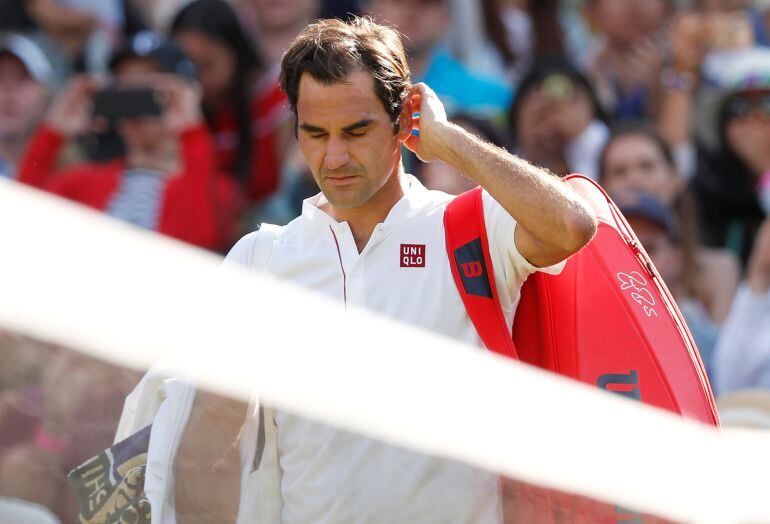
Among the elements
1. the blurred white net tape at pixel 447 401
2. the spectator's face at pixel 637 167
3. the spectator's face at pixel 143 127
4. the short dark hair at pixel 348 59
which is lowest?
the blurred white net tape at pixel 447 401

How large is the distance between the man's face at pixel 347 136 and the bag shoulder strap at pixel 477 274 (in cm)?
24

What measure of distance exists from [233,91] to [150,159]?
0.79 meters

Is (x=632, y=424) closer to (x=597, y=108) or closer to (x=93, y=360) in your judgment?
(x=93, y=360)

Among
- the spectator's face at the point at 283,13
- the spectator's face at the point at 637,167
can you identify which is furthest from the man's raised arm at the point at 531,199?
the spectator's face at the point at 283,13

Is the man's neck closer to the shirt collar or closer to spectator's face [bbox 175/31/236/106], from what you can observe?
the shirt collar

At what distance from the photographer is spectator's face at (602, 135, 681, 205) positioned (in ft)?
20.3

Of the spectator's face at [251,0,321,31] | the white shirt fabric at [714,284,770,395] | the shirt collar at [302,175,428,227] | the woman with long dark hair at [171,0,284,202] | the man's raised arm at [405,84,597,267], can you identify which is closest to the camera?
the man's raised arm at [405,84,597,267]

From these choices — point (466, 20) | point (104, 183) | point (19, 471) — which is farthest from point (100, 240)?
point (466, 20)

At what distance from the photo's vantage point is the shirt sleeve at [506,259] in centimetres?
320

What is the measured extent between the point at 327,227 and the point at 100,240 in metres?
2.77

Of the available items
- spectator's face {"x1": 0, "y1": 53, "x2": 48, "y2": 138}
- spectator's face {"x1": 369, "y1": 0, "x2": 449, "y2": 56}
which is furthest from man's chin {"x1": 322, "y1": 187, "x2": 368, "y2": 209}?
spectator's face {"x1": 0, "y1": 53, "x2": 48, "y2": 138}

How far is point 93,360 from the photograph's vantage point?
520 centimetres

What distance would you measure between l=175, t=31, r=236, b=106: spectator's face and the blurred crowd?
0.01 meters

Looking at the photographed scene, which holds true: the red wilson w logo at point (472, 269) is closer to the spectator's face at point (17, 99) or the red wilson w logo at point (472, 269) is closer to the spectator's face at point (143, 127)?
the spectator's face at point (143, 127)
